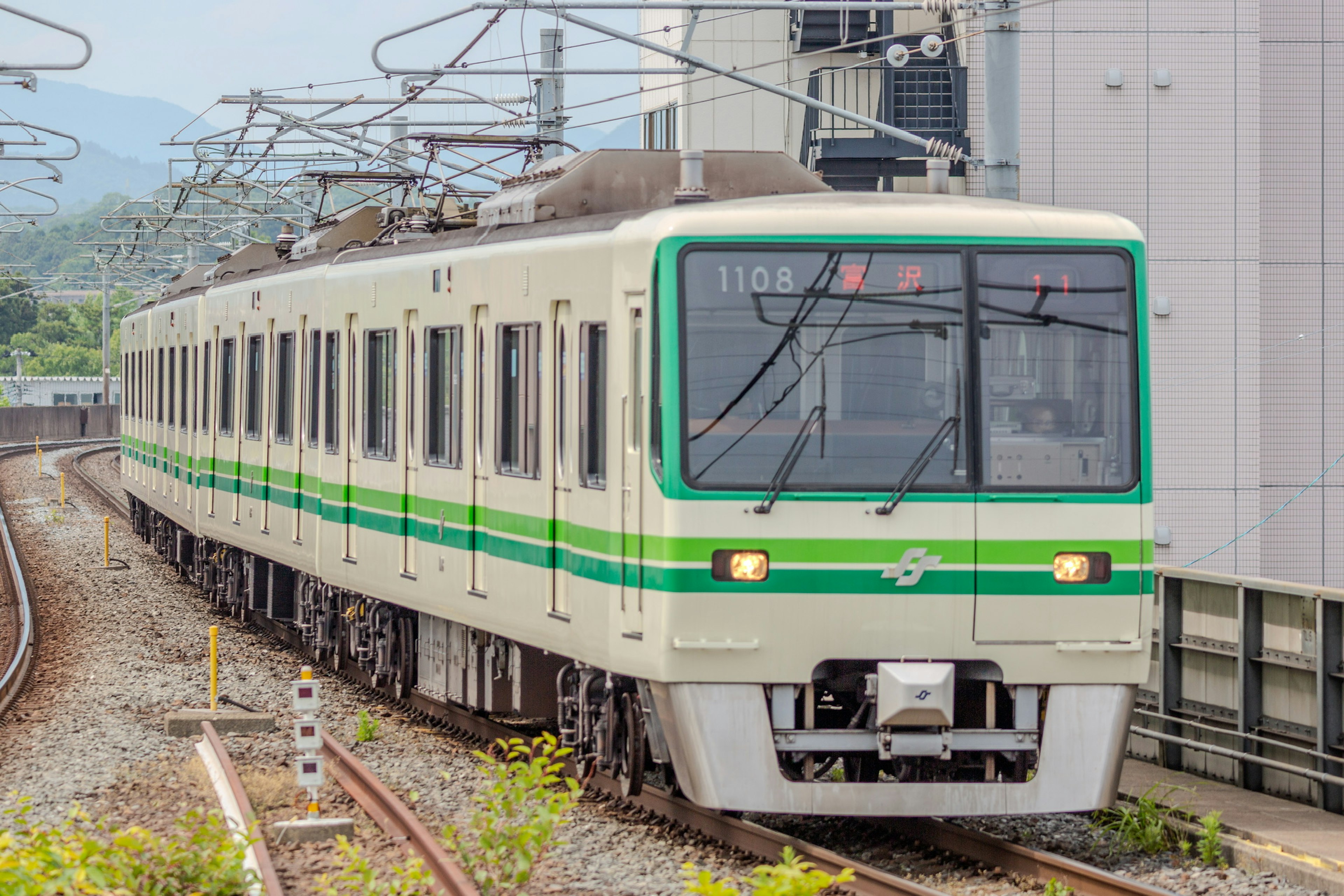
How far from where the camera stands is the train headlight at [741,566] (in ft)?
26.6

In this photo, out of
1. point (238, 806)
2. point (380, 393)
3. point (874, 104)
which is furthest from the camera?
point (874, 104)

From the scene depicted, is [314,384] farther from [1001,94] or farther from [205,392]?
[1001,94]

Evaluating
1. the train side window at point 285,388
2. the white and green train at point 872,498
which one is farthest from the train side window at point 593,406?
the train side window at point 285,388

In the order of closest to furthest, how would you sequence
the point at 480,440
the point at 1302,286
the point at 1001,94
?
1. the point at 480,440
2. the point at 1001,94
3. the point at 1302,286

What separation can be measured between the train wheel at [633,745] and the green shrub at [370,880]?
126 centimetres

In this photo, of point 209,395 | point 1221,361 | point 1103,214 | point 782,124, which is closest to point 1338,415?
point 1221,361

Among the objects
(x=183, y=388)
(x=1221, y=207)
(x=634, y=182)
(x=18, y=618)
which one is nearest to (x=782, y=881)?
(x=634, y=182)

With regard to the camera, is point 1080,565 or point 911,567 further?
point 1080,565

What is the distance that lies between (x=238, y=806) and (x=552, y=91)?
528 inches

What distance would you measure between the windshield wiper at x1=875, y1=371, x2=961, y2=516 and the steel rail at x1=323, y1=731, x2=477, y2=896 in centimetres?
229

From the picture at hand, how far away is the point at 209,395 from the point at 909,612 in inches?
493

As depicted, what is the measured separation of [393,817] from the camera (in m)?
9.30

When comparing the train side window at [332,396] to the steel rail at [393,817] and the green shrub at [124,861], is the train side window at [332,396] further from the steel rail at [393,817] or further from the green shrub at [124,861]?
the green shrub at [124,861]

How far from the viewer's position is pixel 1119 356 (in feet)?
27.5
